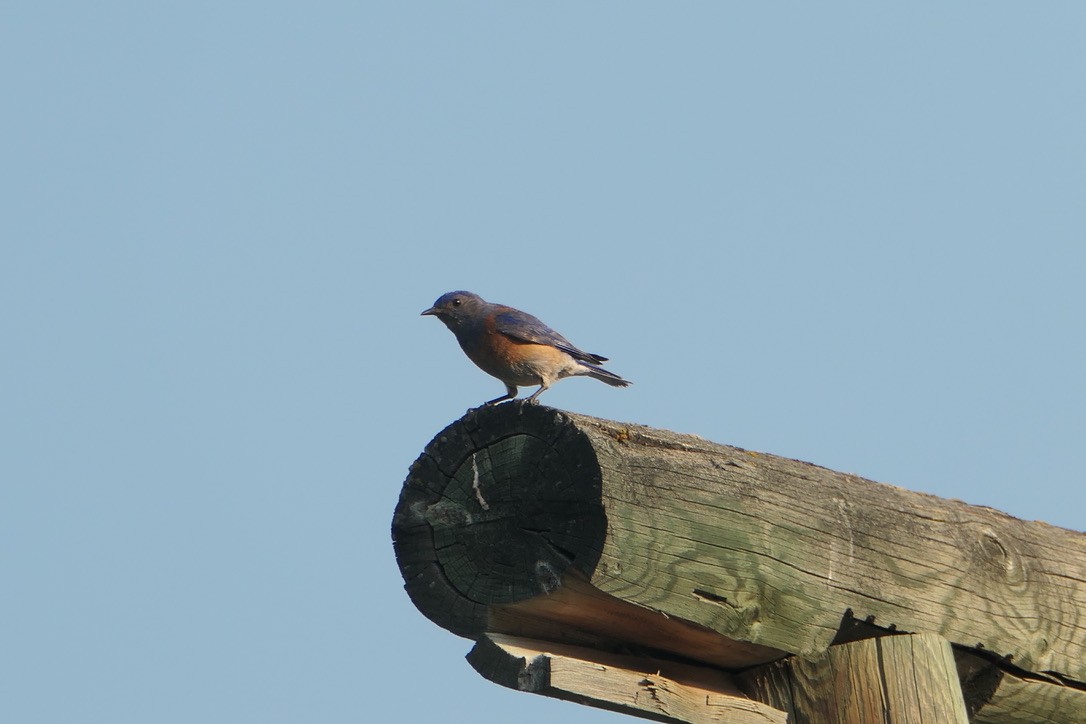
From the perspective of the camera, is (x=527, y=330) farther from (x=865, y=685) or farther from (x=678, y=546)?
(x=678, y=546)

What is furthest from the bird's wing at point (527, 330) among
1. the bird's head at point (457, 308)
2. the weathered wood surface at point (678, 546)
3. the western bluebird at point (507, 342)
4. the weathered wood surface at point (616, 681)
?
the weathered wood surface at point (616, 681)

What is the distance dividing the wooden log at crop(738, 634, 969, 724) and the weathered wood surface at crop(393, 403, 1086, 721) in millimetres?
86

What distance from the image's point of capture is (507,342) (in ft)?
25.8

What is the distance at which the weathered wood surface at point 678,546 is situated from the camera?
3.51m

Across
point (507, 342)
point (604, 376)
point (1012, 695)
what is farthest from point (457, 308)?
point (1012, 695)

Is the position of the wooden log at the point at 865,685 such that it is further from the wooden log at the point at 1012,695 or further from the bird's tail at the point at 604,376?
the bird's tail at the point at 604,376

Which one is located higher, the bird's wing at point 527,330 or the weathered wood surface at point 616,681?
the bird's wing at point 527,330

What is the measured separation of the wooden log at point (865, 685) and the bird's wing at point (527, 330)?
13.7 feet

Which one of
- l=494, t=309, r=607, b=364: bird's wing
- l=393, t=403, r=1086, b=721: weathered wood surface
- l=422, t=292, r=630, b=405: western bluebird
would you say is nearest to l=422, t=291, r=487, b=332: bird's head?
l=422, t=292, r=630, b=405: western bluebird

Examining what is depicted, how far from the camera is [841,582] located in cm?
382

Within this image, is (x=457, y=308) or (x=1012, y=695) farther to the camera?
Result: (x=457, y=308)

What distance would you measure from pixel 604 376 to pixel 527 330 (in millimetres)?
1226

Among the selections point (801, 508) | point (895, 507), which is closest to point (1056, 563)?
point (895, 507)

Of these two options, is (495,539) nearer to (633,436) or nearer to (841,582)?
(633,436)
